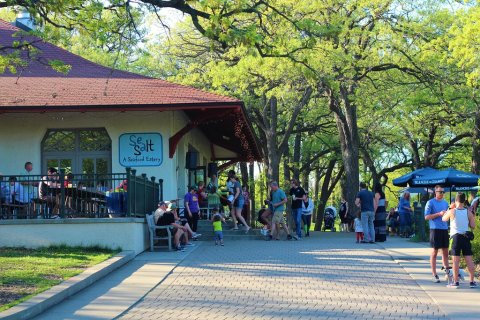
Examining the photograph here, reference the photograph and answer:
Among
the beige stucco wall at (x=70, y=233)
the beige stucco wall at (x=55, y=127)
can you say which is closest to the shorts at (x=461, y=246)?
the beige stucco wall at (x=70, y=233)

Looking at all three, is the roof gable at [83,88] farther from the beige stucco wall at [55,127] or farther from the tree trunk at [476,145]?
the tree trunk at [476,145]

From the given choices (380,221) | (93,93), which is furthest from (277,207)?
(93,93)

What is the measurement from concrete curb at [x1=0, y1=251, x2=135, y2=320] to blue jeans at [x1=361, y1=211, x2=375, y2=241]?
343 inches

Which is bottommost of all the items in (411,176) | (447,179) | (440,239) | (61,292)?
(61,292)

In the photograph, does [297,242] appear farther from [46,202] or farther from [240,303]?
[240,303]

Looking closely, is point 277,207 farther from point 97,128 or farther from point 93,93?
point 93,93

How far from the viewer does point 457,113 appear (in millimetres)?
35625

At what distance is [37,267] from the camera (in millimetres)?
13930

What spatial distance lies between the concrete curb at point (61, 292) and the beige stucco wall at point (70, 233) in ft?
5.23

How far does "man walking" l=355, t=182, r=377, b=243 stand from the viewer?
22.0 m

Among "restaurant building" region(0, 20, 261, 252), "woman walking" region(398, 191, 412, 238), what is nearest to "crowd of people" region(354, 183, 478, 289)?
"restaurant building" region(0, 20, 261, 252)

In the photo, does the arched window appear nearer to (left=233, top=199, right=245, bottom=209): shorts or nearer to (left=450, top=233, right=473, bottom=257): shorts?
(left=233, top=199, right=245, bottom=209): shorts

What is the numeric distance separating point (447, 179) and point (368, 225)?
454 centimetres

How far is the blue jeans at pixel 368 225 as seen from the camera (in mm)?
22203
